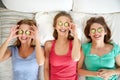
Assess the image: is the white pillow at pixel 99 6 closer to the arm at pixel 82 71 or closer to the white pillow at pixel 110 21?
the white pillow at pixel 110 21

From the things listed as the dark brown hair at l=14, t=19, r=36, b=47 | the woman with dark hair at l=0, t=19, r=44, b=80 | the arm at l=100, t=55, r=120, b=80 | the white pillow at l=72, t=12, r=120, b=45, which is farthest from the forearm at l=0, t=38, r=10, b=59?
the arm at l=100, t=55, r=120, b=80

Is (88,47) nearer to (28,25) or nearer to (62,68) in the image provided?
(62,68)

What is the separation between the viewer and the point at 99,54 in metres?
1.85

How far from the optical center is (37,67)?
5.98 feet

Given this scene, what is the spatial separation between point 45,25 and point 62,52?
0.80ft

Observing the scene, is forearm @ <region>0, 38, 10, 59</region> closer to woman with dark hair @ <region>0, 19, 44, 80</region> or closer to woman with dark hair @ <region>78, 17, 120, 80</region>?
woman with dark hair @ <region>0, 19, 44, 80</region>

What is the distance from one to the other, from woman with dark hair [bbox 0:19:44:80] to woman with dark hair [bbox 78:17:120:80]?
0.32 m

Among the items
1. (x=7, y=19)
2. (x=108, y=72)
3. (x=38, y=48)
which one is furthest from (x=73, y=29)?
(x=7, y=19)

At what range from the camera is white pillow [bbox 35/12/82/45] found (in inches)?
75.6

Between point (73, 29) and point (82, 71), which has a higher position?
point (73, 29)

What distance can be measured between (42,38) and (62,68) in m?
0.26

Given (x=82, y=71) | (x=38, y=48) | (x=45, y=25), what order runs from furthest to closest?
1. (x=45, y=25)
2. (x=82, y=71)
3. (x=38, y=48)

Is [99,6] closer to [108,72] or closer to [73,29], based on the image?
[73,29]

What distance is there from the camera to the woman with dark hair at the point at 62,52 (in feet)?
5.92
